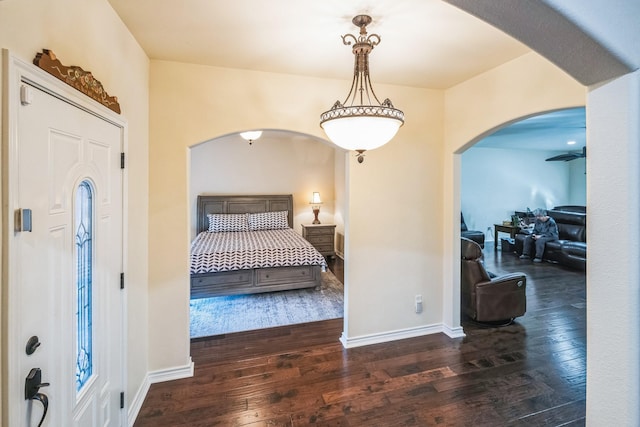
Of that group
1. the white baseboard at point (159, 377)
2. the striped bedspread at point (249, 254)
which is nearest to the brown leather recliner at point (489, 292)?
the striped bedspread at point (249, 254)

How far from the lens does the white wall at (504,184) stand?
26.9ft

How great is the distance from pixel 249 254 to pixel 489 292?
127 inches

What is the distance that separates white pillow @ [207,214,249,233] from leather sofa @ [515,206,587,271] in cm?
647

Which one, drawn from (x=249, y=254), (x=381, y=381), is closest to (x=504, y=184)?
(x=249, y=254)

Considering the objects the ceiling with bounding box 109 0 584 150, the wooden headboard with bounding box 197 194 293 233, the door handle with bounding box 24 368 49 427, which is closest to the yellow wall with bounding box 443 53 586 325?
the ceiling with bounding box 109 0 584 150

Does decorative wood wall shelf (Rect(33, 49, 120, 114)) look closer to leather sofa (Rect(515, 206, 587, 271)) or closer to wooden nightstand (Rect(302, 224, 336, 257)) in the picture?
wooden nightstand (Rect(302, 224, 336, 257))

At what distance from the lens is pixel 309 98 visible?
277cm

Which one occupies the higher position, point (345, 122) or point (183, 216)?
point (345, 122)

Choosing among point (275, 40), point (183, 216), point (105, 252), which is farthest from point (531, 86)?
point (105, 252)

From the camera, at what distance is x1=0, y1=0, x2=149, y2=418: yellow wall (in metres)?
1.03

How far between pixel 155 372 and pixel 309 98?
2789mm

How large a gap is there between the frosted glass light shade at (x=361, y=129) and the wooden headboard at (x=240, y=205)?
506 cm

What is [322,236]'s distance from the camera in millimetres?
6691

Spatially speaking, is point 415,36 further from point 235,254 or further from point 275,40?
point 235,254
